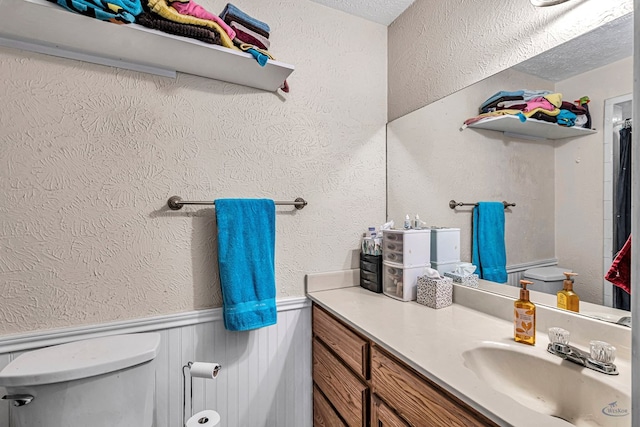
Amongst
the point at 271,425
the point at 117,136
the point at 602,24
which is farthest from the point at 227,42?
the point at 271,425

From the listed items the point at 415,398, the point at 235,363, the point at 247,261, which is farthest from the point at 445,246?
the point at 235,363

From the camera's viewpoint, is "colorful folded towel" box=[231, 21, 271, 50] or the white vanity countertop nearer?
the white vanity countertop

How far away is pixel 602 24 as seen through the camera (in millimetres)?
866

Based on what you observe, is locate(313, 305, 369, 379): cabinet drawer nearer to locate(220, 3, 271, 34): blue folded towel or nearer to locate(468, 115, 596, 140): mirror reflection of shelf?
locate(468, 115, 596, 140): mirror reflection of shelf

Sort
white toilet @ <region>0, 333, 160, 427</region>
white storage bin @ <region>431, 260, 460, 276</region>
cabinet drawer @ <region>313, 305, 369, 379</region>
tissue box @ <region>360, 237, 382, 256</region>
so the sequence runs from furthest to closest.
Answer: tissue box @ <region>360, 237, 382, 256</region>
white storage bin @ <region>431, 260, 460, 276</region>
cabinet drawer @ <region>313, 305, 369, 379</region>
white toilet @ <region>0, 333, 160, 427</region>

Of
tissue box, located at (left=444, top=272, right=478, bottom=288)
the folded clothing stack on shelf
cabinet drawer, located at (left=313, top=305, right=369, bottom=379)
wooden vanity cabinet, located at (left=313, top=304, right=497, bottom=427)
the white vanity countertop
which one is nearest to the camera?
the white vanity countertop

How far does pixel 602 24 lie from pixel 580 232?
619 millimetres

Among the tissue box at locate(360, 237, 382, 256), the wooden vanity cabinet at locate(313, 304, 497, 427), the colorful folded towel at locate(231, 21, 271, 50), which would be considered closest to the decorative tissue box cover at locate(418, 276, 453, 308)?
the tissue box at locate(360, 237, 382, 256)

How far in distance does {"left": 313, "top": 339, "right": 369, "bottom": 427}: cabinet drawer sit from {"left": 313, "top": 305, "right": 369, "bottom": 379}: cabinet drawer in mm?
41

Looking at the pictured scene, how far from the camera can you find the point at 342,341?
1.19 meters

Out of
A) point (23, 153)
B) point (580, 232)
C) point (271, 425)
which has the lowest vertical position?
point (271, 425)

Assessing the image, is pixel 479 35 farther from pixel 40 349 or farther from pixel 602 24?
pixel 40 349

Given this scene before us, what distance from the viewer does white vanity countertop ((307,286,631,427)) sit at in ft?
2.02

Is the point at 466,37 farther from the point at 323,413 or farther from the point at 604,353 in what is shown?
the point at 323,413
